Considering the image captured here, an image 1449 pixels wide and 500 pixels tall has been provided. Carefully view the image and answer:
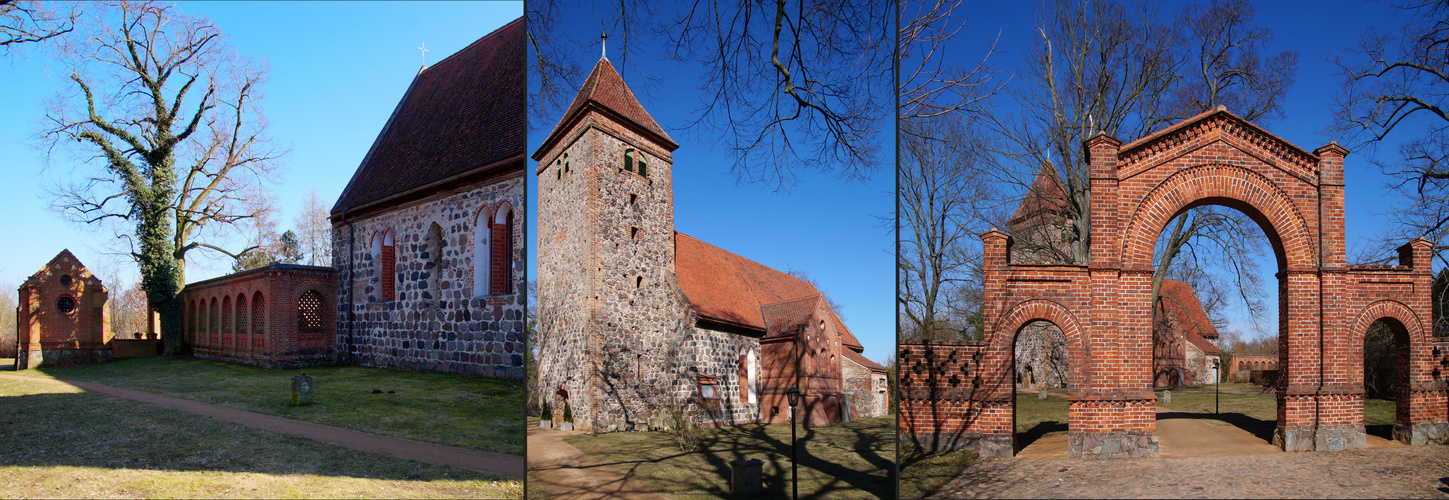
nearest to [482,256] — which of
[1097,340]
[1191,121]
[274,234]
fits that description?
[1097,340]

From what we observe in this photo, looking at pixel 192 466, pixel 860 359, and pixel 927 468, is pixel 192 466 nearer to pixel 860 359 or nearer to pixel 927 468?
pixel 860 359

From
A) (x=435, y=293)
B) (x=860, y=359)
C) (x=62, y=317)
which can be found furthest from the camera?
(x=62, y=317)

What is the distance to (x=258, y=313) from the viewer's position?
1714cm

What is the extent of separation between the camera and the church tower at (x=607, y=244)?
10.1 feet

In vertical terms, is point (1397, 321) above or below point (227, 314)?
above

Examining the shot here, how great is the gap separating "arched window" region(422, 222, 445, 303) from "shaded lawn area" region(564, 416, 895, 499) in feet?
35.9

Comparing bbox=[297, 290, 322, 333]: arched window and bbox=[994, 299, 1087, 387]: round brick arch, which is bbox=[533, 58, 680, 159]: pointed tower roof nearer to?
bbox=[994, 299, 1087, 387]: round brick arch

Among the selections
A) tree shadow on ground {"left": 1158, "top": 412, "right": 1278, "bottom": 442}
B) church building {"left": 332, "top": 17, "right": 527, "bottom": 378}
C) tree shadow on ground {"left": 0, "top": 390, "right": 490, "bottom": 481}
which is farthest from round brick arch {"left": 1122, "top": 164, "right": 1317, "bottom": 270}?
tree shadow on ground {"left": 0, "top": 390, "right": 490, "bottom": 481}

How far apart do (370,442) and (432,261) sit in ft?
18.1

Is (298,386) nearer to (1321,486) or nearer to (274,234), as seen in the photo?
(1321,486)

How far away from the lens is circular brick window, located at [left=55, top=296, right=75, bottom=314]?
16047 millimetres

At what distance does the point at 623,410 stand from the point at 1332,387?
11.3 metres

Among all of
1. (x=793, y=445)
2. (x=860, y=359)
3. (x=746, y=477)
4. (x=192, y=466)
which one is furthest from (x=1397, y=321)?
(x=192, y=466)

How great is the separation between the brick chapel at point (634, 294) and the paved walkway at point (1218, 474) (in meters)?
4.05
